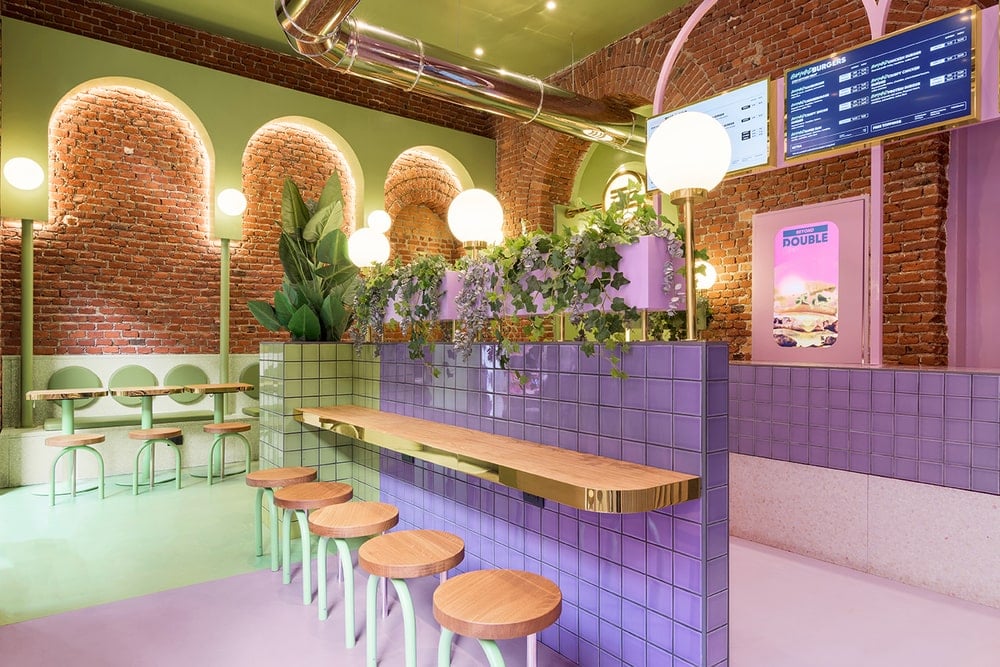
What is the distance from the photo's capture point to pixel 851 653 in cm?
229

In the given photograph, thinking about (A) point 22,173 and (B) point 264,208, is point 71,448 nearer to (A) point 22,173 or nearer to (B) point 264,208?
(A) point 22,173

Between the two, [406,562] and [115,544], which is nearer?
[406,562]

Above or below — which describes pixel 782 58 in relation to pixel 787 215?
above

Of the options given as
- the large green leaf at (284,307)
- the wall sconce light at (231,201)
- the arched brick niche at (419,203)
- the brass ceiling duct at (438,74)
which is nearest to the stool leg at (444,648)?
the large green leaf at (284,307)

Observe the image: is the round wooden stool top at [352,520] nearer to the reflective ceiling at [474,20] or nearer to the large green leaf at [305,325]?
the large green leaf at [305,325]

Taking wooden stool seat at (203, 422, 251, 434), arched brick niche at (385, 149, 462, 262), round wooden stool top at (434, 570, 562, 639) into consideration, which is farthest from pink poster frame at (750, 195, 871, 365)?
A: wooden stool seat at (203, 422, 251, 434)

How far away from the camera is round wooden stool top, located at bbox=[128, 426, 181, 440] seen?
185 inches

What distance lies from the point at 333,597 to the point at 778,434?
8.20 ft

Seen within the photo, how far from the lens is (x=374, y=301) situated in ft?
10.7

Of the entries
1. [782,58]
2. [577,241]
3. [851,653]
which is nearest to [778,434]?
[851,653]

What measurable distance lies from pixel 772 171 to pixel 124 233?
5807mm

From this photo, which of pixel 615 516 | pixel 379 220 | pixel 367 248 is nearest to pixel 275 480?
pixel 367 248

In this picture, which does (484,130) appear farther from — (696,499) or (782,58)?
(696,499)

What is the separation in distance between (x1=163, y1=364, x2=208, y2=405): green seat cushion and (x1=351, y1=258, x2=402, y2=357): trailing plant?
10.4 feet
